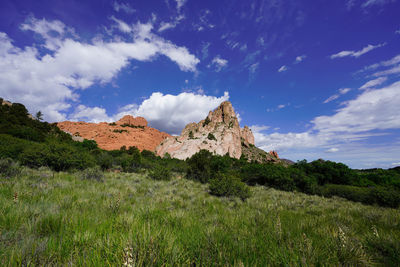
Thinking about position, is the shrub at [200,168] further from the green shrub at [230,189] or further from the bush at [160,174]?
the green shrub at [230,189]

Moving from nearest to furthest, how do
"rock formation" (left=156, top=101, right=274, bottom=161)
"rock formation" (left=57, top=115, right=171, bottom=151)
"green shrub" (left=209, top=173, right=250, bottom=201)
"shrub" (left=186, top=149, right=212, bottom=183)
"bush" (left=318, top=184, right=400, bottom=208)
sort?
"green shrub" (left=209, top=173, right=250, bottom=201) < "bush" (left=318, top=184, right=400, bottom=208) < "shrub" (left=186, top=149, right=212, bottom=183) < "rock formation" (left=156, top=101, right=274, bottom=161) < "rock formation" (left=57, top=115, right=171, bottom=151)

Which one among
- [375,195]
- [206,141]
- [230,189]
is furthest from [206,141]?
[230,189]

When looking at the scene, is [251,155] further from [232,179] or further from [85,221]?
[85,221]

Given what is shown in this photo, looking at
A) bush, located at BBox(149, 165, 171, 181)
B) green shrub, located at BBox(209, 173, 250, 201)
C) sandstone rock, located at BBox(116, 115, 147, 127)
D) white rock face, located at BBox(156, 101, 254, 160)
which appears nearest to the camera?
green shrub, located at BBox(209, 173, 250, 201)

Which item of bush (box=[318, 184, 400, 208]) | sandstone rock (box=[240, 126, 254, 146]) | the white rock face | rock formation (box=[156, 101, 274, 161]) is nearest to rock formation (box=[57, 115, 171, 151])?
the white rock face

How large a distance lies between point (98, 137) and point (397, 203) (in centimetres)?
10011

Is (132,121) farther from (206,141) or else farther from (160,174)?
(160,174)

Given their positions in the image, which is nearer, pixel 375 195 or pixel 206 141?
pixel 375 195

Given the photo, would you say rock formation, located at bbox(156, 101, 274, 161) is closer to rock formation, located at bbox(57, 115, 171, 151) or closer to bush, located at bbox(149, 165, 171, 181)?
rock formation, located at bbox(57, 115, 171, 151)

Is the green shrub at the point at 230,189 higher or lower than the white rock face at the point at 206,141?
lower

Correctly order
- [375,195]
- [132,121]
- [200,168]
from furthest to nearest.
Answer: [132,121] → [200,168] → [375,195]

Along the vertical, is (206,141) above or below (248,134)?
below

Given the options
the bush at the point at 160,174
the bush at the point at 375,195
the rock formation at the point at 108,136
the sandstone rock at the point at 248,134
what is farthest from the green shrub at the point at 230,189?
the sandstone rock at the point at 248,134

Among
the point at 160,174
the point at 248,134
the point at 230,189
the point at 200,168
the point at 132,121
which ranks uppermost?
the point at 132,121
